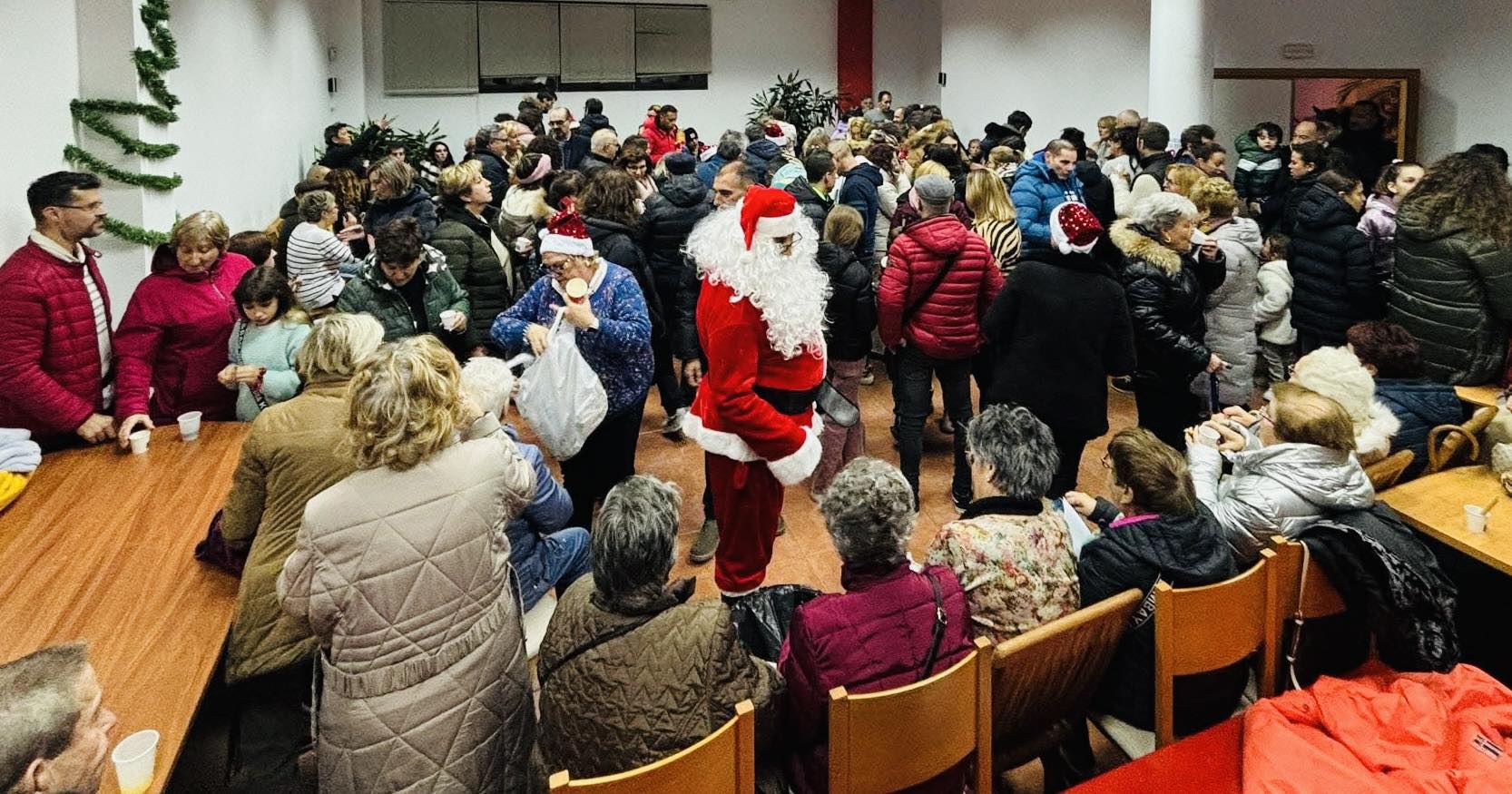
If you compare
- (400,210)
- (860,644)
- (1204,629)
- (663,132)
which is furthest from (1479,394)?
(663,132)

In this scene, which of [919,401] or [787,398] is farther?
[919,401]

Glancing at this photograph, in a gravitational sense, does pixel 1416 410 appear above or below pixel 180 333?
below

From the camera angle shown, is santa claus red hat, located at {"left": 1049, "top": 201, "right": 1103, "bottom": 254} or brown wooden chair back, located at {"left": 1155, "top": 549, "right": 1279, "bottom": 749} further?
santa claus red hat, located at {"left": 1049, "top": 201, "right": 1103, "bottom": 254}

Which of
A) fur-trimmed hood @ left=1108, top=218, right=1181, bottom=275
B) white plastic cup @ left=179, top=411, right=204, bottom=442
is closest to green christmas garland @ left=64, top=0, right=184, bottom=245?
white plastic cup @ left=179, top=411, right=204, bottom=442

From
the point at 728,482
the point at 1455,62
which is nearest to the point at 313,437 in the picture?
the point at 728,482

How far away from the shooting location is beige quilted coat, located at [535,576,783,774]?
197 cm

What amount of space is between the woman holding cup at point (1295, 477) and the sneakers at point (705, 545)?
205 cm

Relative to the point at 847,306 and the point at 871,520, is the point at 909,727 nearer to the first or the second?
the point at 871,520

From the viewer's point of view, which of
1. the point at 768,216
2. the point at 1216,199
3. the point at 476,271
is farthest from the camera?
the point at 476,271

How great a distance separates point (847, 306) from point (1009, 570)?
2.33m

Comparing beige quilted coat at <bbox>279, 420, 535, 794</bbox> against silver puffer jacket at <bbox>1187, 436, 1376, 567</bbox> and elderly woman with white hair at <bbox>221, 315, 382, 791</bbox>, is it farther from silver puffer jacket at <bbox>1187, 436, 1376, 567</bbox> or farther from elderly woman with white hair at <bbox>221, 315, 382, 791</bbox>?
silver puffer jacket at <bbox>1187, 436, 1376, 567</bbox>

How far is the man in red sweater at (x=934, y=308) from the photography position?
169 inches

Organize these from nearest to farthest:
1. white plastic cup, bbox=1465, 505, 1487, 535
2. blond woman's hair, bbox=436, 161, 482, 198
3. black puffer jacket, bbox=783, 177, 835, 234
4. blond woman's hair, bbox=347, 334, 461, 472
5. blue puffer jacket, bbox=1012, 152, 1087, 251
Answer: blond woman's hair, bbox=347, 334, 461, 472 → white plastic cup, bbox=1465, 505, 1487, 535 → blond woman's hair, bbox=436, 161, 482, 198 → black puffer jacket, bbox=783, 177, 835, 234 → blue puffer jacket, bbox=1012, 152, 1087, 251

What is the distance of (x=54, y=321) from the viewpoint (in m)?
3.28
